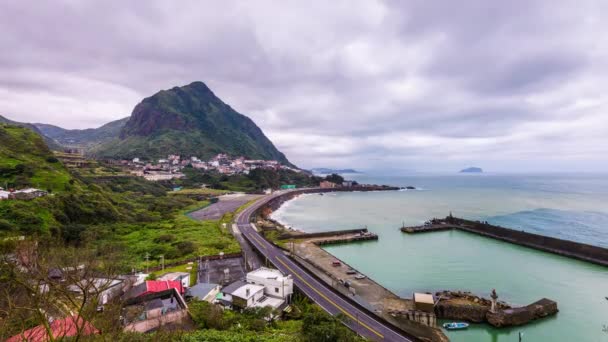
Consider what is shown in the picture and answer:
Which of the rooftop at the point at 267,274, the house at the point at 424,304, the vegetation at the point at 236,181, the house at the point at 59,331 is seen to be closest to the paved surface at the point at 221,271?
the rooftop at the point at 267,274

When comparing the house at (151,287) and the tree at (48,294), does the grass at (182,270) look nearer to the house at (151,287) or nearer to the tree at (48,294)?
the house at (151,287)

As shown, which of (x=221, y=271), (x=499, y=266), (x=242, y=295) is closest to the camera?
(x=242, y=295)

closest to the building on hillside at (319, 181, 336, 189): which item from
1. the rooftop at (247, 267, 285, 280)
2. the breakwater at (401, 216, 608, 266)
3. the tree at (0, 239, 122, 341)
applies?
the breakwater at (401, 216, 608, 266)

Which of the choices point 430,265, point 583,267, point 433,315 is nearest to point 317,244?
point 430,265

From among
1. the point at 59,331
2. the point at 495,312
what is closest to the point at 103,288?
the point at 59,331

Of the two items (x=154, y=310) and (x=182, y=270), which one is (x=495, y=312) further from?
(x=182, y=270)

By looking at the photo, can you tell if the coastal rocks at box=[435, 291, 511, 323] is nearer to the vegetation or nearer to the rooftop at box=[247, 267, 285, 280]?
the rooftop at box=[247, 267, 285, 280]
